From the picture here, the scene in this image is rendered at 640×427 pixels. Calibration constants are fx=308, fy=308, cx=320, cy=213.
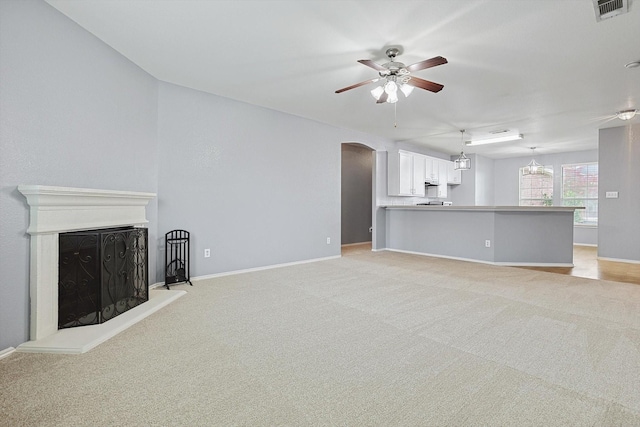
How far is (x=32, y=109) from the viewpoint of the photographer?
7.34ft

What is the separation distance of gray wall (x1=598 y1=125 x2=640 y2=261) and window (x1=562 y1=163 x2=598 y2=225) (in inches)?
98.3

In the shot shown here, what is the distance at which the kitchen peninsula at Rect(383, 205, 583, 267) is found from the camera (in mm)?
5199

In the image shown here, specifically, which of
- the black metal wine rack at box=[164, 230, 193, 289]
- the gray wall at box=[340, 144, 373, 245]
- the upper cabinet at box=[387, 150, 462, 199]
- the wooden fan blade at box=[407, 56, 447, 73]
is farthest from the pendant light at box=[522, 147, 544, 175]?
the black metal wine rack at box=[164, 230, 193, 289]

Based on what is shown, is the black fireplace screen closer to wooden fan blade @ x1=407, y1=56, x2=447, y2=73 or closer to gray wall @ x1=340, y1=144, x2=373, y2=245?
wooden fan blade @ x1=407, y1=56, x2=447, y2=73

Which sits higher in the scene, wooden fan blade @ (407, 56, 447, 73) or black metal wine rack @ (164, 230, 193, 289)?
wooden fan blade @ (407, 56, 447, 73)

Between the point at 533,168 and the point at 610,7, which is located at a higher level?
the point at 610,7

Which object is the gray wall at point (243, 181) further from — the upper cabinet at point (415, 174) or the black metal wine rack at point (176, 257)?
the upper cabinet at point (415, 174)

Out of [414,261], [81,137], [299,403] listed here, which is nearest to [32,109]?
[81,137]

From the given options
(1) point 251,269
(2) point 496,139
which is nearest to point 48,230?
(1) point 251,269

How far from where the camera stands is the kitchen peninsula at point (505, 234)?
17.1 ft

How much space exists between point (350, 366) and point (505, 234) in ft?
15.3

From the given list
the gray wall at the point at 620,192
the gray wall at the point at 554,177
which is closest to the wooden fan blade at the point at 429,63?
the gray wall at the point at 620,192

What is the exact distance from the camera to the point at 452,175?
28.3 ft

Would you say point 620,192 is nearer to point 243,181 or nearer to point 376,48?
point 376,48
